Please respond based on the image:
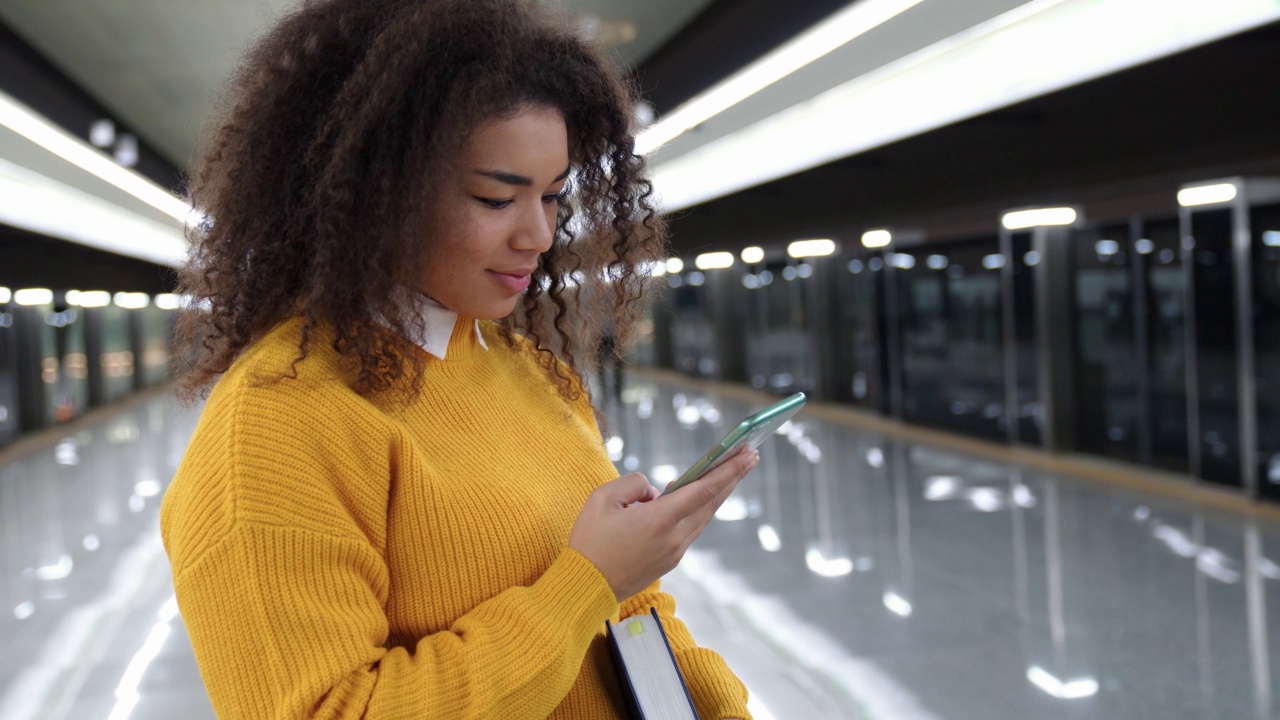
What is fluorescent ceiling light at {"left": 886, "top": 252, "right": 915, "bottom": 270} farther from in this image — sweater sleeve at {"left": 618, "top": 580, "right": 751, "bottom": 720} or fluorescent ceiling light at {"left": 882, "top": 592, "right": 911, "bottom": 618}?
sweater sleeve at {"left": 618, "top": 580, "right": 751, "bottom": 720}

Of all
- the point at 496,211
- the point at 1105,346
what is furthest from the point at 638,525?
the point at 1105,346

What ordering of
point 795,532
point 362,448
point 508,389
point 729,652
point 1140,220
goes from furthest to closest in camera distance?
1. point 1140,220
2. point 795,532
3. point 729,652
4. point 508,389
5. point 362,448

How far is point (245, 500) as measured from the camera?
3.17ft

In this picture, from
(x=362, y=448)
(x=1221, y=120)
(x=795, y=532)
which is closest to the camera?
(x=362, y=448)

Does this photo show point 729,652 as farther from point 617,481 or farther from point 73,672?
point 617,481

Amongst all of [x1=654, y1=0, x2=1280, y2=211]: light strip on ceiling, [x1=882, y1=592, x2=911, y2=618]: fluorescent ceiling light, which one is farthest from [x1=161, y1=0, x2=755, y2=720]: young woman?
[x1=882, y1=592, x2=911, y2=618]: fluorescent ceiling light

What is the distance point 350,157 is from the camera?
112 centimetres

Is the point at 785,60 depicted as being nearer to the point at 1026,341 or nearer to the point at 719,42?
the point at 719,42

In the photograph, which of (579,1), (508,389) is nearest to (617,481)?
(508,389)

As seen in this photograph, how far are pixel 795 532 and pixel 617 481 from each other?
6911 millimetres

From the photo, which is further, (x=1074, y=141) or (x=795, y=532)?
(x=795, y=532)

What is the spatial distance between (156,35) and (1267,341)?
8529 mm

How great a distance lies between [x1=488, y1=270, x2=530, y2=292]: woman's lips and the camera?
124 centimetres

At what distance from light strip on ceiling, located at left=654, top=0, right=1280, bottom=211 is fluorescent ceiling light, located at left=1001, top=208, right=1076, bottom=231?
473 cm
